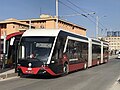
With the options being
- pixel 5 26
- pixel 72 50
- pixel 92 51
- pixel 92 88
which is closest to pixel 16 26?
pixel 5 26

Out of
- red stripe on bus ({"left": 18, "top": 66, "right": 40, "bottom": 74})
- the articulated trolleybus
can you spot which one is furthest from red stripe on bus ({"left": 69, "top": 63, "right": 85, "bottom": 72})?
red stripe on bus ({"left": 18, "top": 66, "right": 40, "bottom": 74})

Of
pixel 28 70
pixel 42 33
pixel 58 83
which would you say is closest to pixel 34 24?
pixel 42 33

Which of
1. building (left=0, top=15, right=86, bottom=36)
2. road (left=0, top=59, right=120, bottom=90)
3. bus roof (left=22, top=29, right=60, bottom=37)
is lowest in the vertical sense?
road (left=0, top=59, right=120, bottom=90)

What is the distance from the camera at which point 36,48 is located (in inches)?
722

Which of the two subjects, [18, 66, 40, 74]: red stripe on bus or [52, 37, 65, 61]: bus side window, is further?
[52, 37, 65, 61]: bus side window

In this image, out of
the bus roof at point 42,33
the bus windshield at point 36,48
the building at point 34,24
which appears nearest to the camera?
the bus windshield at point 36,48

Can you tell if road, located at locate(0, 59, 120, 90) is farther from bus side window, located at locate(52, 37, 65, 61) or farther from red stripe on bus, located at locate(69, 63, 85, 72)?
red stripe on bus, located at locate(69, 63, 85, 72)

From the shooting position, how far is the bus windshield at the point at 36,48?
1794 centimetres

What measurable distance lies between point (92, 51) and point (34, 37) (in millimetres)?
13471

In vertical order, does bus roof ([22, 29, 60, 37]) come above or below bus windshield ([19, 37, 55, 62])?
above

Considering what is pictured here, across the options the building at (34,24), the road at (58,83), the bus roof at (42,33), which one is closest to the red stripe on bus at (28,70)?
the road at (58,83)

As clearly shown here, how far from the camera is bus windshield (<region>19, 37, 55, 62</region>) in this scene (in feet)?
58.9

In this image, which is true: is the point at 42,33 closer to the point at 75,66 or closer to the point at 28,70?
the point at 28,70

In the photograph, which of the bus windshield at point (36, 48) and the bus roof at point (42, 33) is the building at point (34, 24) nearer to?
the bus roof at point (42, 33)
